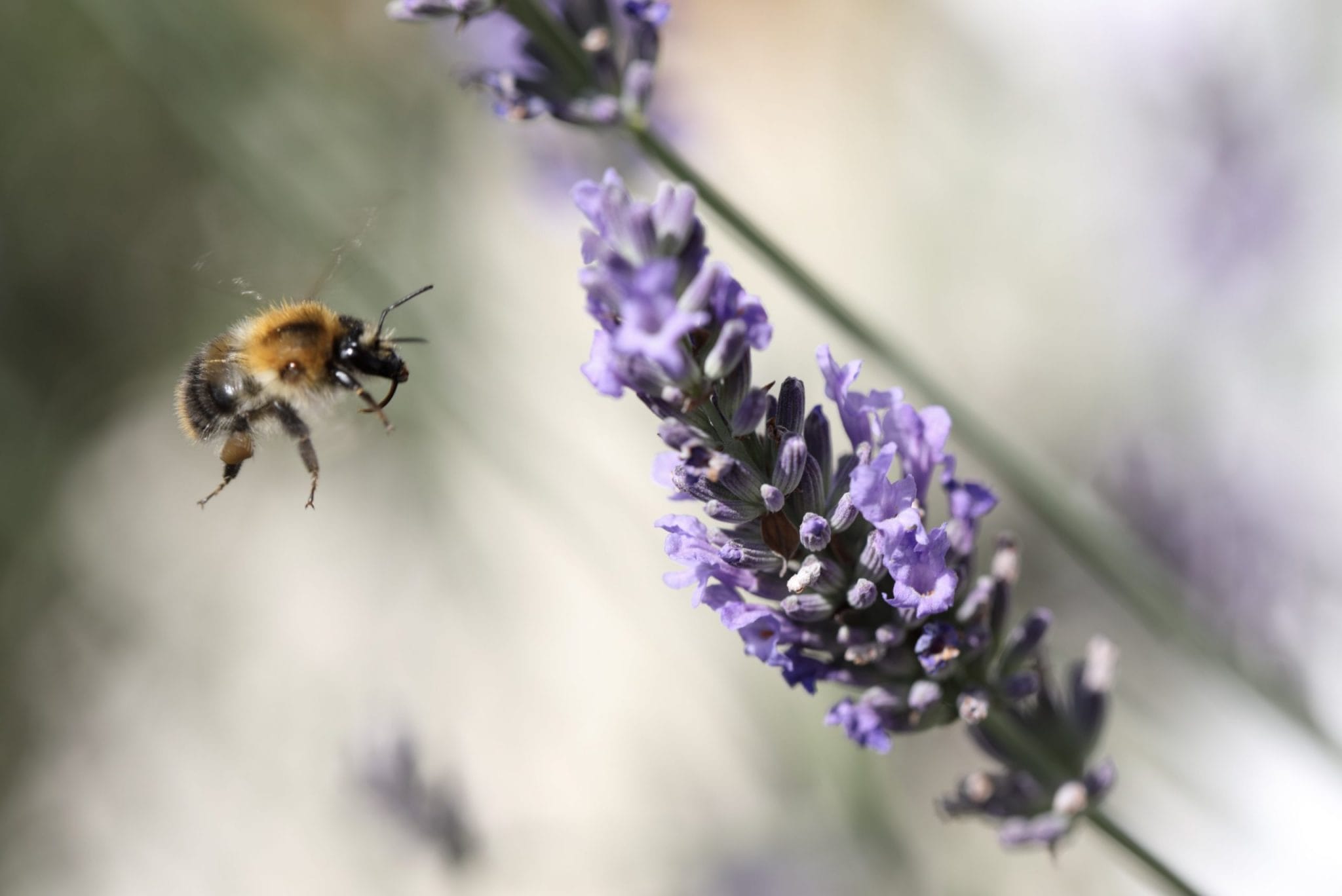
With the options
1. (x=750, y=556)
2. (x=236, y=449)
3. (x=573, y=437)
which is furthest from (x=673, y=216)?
(x=573, y=437)

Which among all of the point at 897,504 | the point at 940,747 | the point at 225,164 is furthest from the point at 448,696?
the point at 897,504

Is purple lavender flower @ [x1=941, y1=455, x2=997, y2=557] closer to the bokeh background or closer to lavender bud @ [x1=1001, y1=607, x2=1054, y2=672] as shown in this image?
lavender bud @ [x1=1001, y1=607, x2=1054, y2=672]

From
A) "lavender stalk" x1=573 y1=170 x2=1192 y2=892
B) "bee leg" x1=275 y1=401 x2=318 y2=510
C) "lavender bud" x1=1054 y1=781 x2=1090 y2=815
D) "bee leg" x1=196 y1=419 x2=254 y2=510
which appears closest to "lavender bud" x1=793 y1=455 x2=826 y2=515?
"lavender stalk" x1=573 y1=170 x2=1192 y2=892

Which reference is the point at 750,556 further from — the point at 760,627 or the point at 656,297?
the point at 656,297

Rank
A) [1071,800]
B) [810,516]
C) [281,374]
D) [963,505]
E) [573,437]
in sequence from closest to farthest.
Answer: [810,516] → [963,505] → [1071,800] → [281,374] → [573,437]

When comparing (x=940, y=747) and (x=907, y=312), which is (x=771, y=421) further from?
(x=907, y=312)

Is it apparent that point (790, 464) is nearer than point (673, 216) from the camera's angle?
No

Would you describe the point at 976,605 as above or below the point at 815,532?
below
